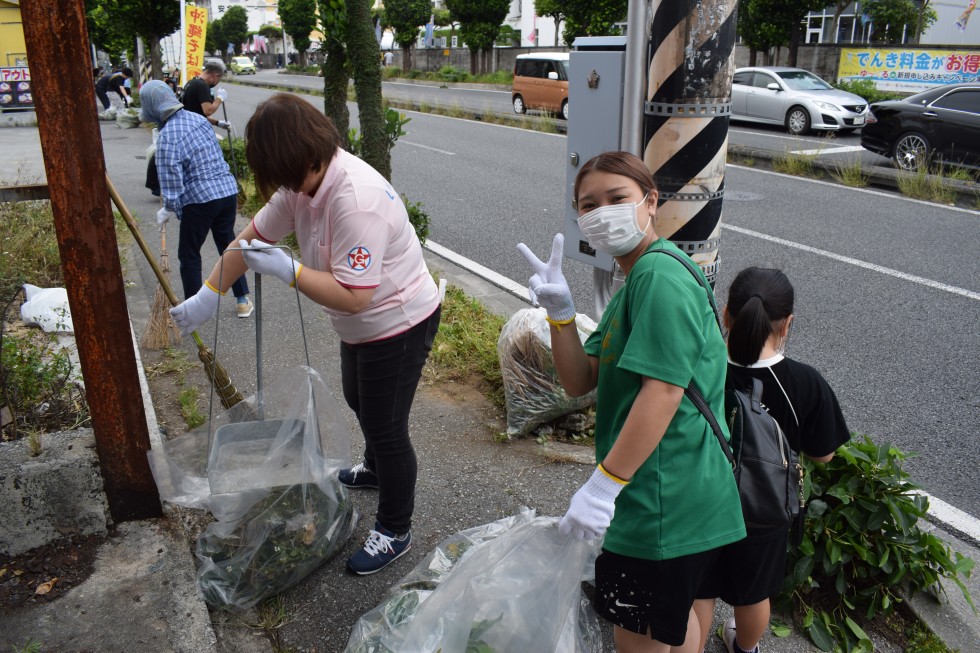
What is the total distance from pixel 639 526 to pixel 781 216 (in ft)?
25.6

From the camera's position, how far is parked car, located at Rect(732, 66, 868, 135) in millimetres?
15406

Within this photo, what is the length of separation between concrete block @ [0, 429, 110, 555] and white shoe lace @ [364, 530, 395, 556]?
0.93 meters

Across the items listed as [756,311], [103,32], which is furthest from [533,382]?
[103,32]

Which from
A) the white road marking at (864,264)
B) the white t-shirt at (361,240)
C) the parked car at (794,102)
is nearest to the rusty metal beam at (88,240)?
the white t-shirt at (361,240)

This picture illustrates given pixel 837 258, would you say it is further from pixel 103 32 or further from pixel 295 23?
pixel 295 23

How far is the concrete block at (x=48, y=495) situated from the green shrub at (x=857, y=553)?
2.36 metres

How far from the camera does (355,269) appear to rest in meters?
2.25


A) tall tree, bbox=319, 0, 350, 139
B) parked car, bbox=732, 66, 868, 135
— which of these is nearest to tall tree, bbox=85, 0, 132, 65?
parked car, bbox=732, 66, 868, 135

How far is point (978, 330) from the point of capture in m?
5.39

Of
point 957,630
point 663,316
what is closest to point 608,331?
point 663,316

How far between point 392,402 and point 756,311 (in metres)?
1.19

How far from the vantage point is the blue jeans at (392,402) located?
255 centimetres

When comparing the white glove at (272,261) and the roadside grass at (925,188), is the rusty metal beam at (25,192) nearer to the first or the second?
the white glove at (272,261)

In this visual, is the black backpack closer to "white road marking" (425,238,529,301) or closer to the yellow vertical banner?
"white road marking" (425,238,529,301)
